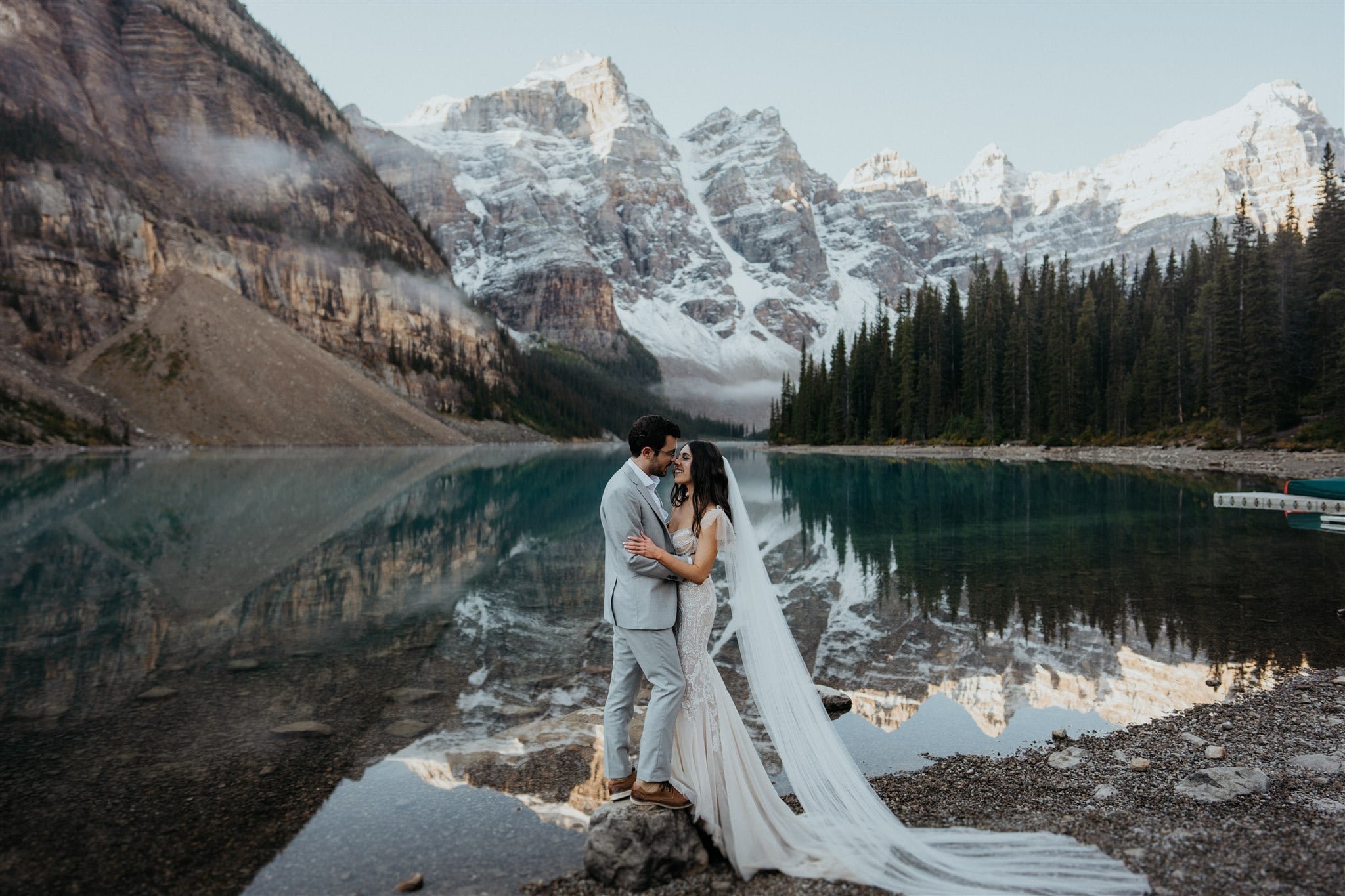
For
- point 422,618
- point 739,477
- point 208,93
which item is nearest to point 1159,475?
point 739,477

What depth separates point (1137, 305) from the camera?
76.8 m

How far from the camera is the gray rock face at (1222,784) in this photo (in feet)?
17.3

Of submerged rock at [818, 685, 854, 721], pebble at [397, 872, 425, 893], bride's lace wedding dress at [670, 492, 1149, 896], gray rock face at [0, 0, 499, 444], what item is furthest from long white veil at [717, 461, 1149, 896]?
gray rock face at [0, 0, 499, 444]

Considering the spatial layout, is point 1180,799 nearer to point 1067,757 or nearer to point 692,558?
point 1067,757

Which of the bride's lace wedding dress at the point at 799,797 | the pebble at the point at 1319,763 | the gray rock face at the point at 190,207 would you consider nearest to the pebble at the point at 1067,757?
the pebble at the point at 1319,763

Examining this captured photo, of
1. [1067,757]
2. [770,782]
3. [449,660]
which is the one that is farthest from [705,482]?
[449,660]

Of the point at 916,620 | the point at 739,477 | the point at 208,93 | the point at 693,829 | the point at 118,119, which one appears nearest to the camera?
the point at 693,829

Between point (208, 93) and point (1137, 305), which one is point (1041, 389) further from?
point (208, 93)

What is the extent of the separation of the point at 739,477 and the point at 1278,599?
37.0 metres

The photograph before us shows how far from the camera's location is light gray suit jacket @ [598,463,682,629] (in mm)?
4734

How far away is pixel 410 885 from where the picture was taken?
15.3 ft

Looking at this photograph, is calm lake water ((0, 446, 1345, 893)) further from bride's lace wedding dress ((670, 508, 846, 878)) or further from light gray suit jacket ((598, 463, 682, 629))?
light gray suit jacket ((598, 463, 682, 629))

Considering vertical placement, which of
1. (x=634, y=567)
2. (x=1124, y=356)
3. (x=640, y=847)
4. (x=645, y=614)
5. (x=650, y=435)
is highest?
(x=1124, y=356)

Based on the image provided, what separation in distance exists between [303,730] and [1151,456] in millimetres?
55727
